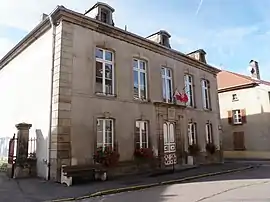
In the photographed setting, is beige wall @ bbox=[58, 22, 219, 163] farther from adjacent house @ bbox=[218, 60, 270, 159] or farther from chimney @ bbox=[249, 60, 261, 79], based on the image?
chimney @ bbox=[249, 60, 261, 79]

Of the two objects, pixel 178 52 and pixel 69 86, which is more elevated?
pixel 178 52

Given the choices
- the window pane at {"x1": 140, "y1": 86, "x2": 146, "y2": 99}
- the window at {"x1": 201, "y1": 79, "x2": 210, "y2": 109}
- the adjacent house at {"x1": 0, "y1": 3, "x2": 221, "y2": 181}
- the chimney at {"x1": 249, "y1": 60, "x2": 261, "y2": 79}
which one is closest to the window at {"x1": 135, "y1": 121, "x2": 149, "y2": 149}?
the adjacent house at {"x1": 0, "y1": 3, "x2": 221, "y2": 181}

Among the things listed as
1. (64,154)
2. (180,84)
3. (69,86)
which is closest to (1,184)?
(64,154)

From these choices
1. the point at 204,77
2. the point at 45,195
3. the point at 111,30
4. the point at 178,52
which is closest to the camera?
the point at 45,195

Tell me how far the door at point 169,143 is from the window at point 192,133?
1.60m

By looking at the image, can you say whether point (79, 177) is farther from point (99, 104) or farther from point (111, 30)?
point (111, 30)

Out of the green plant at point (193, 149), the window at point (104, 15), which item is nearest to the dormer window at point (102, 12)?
the window at point (104, 15)

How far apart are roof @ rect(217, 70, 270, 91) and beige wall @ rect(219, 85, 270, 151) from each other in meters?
0.47

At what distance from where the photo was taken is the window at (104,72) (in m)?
11.6

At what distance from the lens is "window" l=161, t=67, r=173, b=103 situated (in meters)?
14.8

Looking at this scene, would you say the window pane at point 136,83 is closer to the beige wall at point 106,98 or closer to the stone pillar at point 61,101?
the beige wall at point 106,98

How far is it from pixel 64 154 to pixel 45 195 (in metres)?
2.56

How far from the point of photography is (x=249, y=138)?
77.5 feet

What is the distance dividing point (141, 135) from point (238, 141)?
1468 cm
